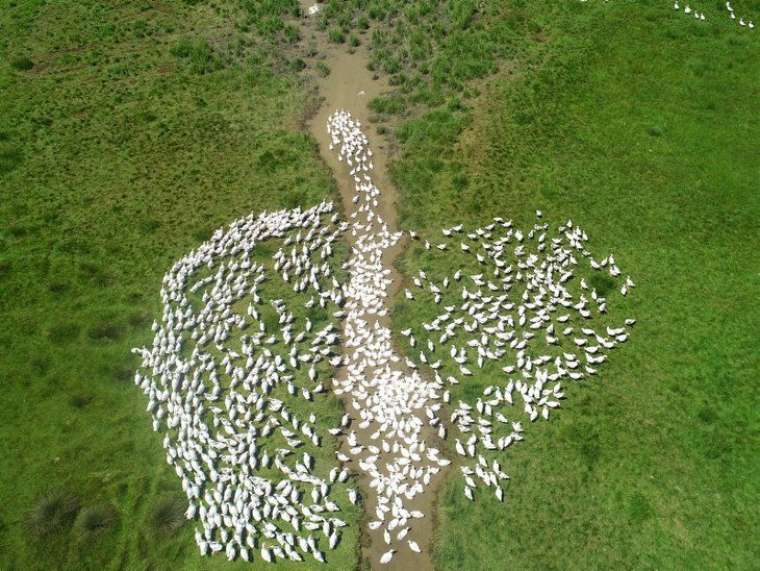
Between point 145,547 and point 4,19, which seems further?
point 4,19

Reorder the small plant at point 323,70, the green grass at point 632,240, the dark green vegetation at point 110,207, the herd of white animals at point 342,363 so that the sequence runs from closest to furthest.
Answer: the green grass at point 632,240
the herd of white animals at point 342,363
the dark green vegetation at point 110,207
the small plant at point 323,70

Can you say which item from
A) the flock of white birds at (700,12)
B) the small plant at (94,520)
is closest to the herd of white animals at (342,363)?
the small plant at (94,520)

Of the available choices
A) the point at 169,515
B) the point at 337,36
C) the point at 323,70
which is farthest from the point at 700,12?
the point at 169,515

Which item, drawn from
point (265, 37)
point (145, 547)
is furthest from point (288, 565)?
point (265, 37)

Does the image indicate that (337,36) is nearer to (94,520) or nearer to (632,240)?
(632,240)

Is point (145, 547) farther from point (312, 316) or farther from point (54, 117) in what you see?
point (54, 117)

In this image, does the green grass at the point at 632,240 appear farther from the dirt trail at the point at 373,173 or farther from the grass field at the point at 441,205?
the dirt trail at the point at 373,173

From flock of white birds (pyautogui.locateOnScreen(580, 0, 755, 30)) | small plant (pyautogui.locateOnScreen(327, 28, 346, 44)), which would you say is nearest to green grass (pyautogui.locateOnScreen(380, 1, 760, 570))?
flock of white birds (pyautogui.locateOnScreen(580, 0, 755, 30))
